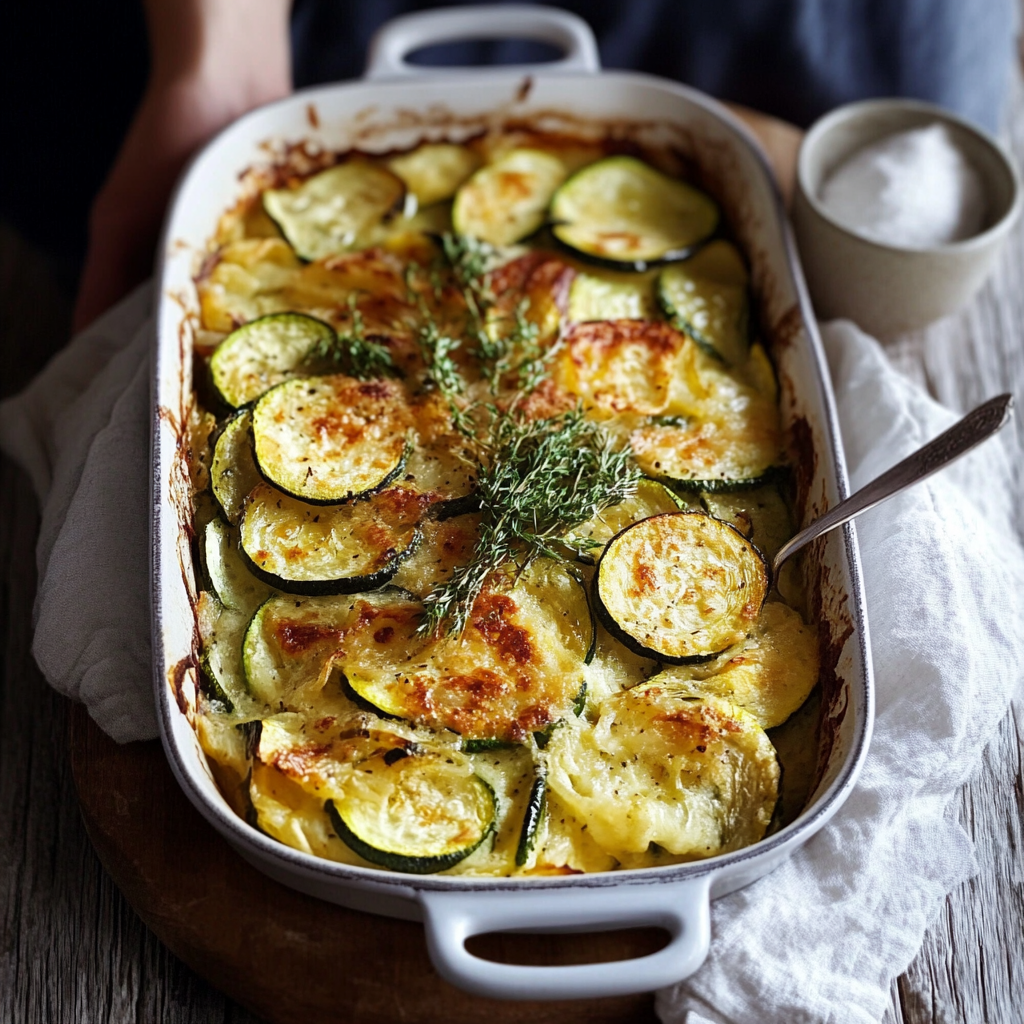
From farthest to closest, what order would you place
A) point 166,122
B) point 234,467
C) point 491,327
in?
1. point 166,122
2. point 491,327
3. point 234,467

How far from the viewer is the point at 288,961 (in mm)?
1924

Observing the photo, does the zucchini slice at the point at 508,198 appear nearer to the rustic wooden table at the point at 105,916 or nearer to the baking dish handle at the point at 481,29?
the baking dish handle at the point at 481,29

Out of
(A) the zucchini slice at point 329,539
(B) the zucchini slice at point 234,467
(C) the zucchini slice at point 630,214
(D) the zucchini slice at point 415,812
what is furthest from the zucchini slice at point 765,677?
(C) the zucchini slice at point 630,214

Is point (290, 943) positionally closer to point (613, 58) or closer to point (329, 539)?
point (329, 539)

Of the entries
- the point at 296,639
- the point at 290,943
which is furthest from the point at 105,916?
the point at 296,639

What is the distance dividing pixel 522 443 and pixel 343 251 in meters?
0.86

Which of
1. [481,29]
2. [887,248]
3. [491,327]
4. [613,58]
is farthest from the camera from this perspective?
[613,58]

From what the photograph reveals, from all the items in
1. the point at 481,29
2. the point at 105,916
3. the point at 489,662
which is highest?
the point at 481,29

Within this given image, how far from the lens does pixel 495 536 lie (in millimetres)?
2197

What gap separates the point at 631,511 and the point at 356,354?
712 millimetres

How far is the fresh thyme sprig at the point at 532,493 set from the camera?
7.05ft

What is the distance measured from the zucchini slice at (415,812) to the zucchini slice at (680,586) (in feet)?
1.32

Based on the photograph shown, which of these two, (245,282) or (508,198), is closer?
(245,282)

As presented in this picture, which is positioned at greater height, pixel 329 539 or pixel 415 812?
pixel 329 539
